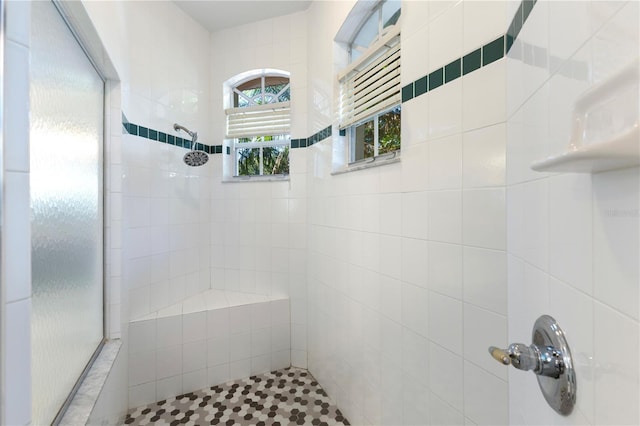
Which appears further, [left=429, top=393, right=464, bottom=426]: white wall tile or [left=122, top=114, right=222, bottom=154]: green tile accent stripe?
[left=122, top=114, right=222, bottom=154]: green tile accent stripe

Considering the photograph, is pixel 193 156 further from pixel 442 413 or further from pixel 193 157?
pixel 442 413

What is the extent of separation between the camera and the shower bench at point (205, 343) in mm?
2027

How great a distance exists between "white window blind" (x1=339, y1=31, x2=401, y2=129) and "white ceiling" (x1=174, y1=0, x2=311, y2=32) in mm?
938

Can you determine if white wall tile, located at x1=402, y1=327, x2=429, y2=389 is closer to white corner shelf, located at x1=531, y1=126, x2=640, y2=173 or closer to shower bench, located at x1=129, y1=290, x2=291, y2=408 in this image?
white corner shelf, located at x1=531, y1=126, x2=640, y2=173

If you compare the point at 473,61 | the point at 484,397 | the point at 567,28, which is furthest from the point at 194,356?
the point at 567,28

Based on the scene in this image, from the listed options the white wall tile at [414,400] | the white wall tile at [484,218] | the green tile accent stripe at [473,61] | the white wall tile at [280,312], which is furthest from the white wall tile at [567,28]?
the white wall tile at [280,312]

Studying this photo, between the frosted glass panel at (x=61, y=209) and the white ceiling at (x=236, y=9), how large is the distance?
1.22 m

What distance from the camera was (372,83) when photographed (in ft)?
5.55

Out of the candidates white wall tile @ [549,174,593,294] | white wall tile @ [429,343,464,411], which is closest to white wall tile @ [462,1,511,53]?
white wall tile @ [549,174,593,294]

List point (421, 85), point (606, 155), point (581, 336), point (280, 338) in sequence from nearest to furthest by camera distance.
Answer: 1. point (606, 155)
2. point (581, 336)
3. point (421, 85)
4. point (280, 338)

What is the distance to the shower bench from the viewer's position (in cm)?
203

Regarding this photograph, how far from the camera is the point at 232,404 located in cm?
203

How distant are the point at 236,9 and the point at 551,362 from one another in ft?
9.39

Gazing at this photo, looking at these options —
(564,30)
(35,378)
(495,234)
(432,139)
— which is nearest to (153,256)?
(35,378)
